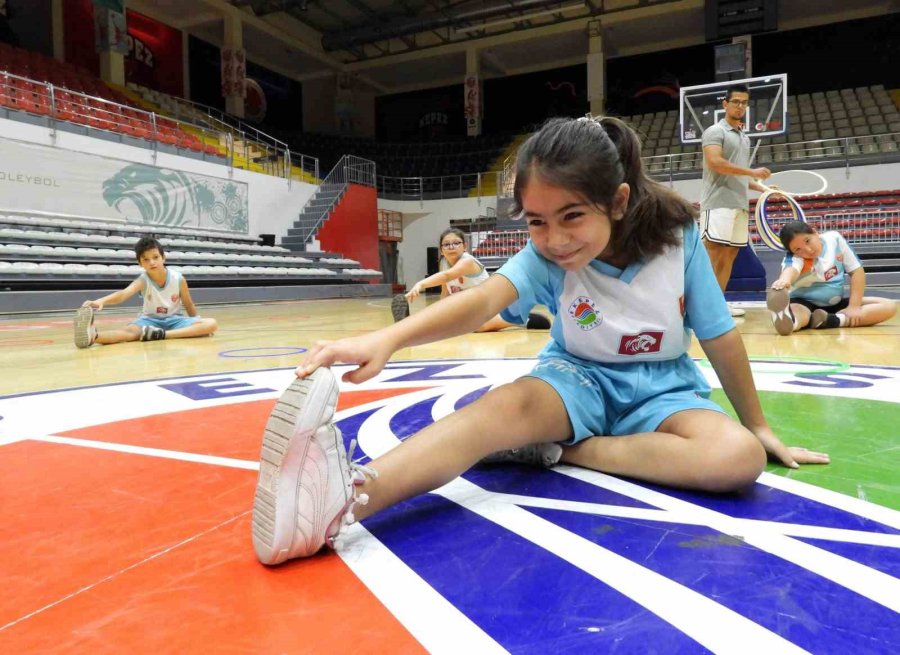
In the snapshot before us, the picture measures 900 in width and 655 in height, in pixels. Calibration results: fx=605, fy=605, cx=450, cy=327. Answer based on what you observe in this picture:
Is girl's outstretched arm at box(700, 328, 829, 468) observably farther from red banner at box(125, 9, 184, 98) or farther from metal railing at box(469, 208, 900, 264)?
red banner at box(125, 9, 184, 98)

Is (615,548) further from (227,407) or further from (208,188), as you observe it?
(208,188)

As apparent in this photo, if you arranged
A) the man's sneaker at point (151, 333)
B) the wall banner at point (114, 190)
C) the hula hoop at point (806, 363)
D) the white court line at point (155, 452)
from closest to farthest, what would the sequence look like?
the white court line at point (155, 452) < the hula hoop at point (806, 363) < the man's sneaker at point (151, 333) < the wall banner at point (114, 190)

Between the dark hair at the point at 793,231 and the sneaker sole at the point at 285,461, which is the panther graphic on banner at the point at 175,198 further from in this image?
the sneaker sole at the point at 285,461

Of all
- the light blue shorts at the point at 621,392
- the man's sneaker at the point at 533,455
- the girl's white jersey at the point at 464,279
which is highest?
the girl's white jersey at the point at 464,279

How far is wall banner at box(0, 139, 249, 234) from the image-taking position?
880 cm

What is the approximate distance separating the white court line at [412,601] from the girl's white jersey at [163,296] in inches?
158

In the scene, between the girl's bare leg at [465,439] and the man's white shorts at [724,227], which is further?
the man's white shorts at [724,227]

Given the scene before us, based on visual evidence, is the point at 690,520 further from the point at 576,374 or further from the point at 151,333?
the point at 151,333

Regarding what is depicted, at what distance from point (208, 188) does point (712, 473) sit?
12014 mm

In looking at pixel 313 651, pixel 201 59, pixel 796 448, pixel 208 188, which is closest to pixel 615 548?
pixel 313 651

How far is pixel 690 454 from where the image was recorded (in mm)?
1058

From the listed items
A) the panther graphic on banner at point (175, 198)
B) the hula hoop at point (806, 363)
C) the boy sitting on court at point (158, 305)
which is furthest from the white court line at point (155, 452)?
the panther graphic on banner at point (175, 198)

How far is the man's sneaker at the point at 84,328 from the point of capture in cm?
373

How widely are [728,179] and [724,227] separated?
12.1 inches
